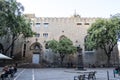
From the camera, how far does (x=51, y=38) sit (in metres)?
47.8

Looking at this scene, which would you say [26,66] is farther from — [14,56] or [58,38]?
[58,38]

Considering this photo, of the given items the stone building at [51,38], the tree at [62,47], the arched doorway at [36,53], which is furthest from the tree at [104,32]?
the arched doorway at [36,53]

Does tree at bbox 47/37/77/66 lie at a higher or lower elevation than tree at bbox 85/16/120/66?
lower

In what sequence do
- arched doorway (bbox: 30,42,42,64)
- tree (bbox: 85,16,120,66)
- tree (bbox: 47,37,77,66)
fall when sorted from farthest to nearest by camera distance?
arched doorway (bbox: 30,42,42,64) < tree (bbox: 47,37,77,66) < tree (bbox: 85,16,120,66)

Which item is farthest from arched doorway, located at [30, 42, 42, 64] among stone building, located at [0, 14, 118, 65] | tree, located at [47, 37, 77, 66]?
tree, located at [47, 37, 77, 66]

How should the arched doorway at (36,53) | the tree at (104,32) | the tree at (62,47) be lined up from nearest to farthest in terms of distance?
1. the tree at (104,32)
2. the tree at (62,47)
3. the arched doorway at (36,53)

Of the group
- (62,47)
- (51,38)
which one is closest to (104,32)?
(62,47)

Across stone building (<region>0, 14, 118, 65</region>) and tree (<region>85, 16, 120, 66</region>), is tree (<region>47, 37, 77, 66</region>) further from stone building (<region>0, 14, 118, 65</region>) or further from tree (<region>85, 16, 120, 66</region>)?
tree (<region>85, 16, 120, 66</region>)

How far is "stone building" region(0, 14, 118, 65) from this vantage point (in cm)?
4678

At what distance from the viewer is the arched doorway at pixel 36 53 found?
4677 centimetres

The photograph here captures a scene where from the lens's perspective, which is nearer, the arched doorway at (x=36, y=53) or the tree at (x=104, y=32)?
the tree at (x=104, y=32)

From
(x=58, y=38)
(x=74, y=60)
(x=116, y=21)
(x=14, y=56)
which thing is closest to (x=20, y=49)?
(x=14, y=56)

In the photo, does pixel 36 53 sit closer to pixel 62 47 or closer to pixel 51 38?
pixel 51 38

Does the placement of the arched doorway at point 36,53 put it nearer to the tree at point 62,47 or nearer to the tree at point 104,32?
the tree at point 62,47
